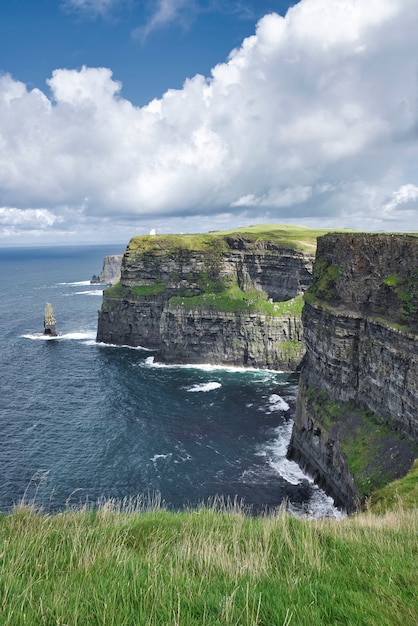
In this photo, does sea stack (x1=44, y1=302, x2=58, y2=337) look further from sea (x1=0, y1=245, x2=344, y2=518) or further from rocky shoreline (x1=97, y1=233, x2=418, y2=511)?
rocky shoreline (x1=97, y1=233, x2=418, y2=511)

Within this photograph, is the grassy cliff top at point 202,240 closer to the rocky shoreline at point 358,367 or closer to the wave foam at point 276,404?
the rocky shoreline at point 358,367

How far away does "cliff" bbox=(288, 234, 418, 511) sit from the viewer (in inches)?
1574

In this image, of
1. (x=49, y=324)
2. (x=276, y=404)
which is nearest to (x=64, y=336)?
(x=49, y=324)

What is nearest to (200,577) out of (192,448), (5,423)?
(192,448)

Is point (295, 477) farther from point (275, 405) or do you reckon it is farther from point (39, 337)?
point (39, 337)

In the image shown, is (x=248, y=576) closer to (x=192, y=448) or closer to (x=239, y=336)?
(x=192, y=448)

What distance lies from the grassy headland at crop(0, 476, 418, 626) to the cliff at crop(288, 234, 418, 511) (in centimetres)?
2722

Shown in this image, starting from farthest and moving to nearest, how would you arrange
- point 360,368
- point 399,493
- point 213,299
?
point 213,299 < point 360,368 < point 399,493

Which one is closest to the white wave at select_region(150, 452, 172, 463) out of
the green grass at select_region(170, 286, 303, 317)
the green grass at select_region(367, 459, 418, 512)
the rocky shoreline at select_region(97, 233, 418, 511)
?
the rocky shoreline at select_region(97, 233, 418, 511)

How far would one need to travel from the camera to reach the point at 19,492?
50406mm

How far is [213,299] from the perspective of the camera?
11812cm

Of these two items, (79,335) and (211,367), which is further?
(79,335)

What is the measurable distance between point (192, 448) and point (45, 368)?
172ft

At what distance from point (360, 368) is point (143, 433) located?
117 ft
